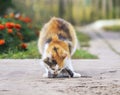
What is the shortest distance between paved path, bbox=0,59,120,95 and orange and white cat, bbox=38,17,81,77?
20cm

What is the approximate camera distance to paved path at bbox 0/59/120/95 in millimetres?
6734

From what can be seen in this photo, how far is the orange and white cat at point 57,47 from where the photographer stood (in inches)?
286

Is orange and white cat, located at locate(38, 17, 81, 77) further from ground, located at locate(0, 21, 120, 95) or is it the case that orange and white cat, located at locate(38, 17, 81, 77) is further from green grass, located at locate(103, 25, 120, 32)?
green grass, located at locate(103, 25, 120, 32)

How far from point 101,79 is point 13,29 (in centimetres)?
440

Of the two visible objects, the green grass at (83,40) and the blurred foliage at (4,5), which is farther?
the blurred foliage at (4,5)

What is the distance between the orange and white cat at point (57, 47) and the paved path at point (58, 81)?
0.66ft

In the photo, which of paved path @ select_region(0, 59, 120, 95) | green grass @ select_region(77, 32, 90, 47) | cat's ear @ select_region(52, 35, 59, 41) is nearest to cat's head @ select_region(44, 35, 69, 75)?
paved path @ select_region(0, 59, 120, 95)

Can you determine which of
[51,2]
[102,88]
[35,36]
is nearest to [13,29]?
[35,36]

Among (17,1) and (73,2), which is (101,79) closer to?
(17,1)

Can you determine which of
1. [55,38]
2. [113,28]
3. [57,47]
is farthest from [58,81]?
[113,28]

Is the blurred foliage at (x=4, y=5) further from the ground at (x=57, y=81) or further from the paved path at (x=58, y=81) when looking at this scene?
the paved path at (x=58, y=81)

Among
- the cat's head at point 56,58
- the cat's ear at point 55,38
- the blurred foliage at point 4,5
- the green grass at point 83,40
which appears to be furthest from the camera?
the blurred foliage at point 4,5

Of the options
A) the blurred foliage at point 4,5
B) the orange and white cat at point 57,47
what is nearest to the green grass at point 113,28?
the blurred foliage at point 4,5

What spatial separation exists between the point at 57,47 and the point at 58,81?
1.59 ft
